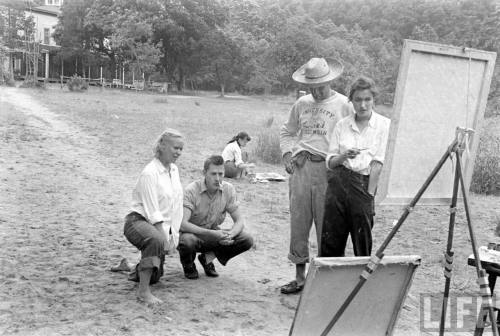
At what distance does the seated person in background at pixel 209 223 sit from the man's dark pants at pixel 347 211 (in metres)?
1.02

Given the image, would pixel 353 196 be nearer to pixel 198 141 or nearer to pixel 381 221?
pixel 381 221

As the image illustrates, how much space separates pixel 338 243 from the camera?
13.7 feet

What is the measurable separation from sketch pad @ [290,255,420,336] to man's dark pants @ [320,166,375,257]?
646mm

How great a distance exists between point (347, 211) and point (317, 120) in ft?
2.81

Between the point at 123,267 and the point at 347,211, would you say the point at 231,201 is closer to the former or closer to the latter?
the point at 123,267

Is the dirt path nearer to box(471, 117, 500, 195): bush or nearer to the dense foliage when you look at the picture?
box(471, 117, 500, 195): bush

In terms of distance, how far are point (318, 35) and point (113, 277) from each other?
44.5 metres

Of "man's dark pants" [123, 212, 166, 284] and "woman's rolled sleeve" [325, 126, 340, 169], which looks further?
"man's dark pants" [123, 212, 166, 284]

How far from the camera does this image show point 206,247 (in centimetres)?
497

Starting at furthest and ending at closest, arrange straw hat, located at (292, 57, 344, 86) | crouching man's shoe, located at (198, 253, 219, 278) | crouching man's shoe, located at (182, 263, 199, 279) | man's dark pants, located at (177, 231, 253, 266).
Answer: crouching man's shoe, located at (198, 253, 219, 278), crouching man's shoe, located at (182, 263, 199, 279), man's dark pants, located at (177, 231, 253, 266), straw hat, located at (292, 57, 344, 86)

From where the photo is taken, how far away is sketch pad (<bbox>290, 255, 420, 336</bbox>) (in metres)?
3.12

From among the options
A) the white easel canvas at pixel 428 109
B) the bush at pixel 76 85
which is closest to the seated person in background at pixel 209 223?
the white easel canvas at pixel 428 109

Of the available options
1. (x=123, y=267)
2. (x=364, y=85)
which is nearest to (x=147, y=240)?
(x=123, y=267)

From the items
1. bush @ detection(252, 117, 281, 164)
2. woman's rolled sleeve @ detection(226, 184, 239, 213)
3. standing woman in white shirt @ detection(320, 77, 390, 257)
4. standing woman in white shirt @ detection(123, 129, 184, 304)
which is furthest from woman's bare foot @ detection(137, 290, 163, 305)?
bush @ detection(252, 117, 281, 164)
